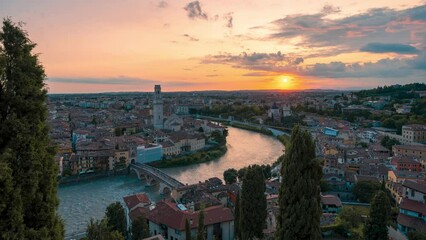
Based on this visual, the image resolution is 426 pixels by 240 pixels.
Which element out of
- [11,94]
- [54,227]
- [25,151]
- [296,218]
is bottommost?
[296,218]

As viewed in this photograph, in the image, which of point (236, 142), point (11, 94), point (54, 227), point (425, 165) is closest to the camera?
point (11, 94)

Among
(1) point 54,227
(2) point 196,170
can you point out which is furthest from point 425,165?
(1) point 54,227

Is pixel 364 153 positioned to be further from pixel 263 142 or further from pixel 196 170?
pixel 263 142

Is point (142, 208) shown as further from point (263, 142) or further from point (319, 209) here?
point (263, 142)

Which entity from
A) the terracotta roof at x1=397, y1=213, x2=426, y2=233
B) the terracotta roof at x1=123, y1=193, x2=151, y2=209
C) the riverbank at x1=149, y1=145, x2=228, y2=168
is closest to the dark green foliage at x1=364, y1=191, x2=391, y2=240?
Result: the terracotta roof at x1=397, y1=213, x2=426, y2=233

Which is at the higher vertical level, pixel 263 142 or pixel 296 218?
pixel 296 218

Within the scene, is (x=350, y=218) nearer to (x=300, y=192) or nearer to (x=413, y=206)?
(x=413, y=206)

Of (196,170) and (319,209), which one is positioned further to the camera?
(196,170)

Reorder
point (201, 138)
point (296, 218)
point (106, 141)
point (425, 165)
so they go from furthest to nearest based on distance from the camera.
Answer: point (201, 138) < point (106, 141) < point (425, 165) < point (296, 218)
